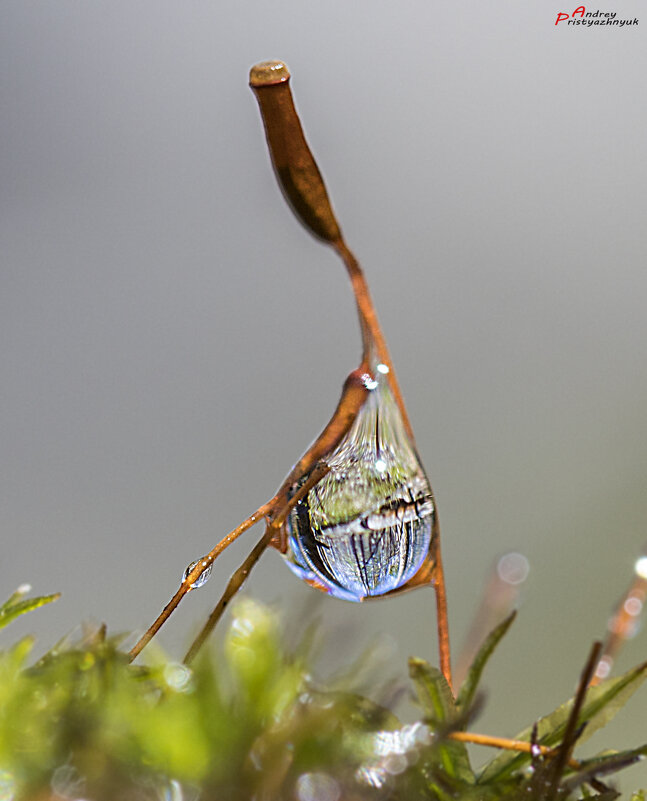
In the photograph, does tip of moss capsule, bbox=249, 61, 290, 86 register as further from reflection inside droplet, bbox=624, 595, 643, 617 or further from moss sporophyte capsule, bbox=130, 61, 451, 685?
reflection inside droplet, bbox=624, 595, 643, 617

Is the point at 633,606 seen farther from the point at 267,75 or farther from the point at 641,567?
the point at 267,75

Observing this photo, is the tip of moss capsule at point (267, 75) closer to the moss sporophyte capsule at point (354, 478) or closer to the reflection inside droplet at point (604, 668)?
the moss sporophyte capsule at point (354, 478)

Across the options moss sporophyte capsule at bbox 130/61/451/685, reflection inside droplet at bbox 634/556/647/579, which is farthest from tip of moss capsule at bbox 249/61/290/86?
reflection inside droplet at bbox 634/556/647/579

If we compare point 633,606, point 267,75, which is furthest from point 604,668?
point 267,75
